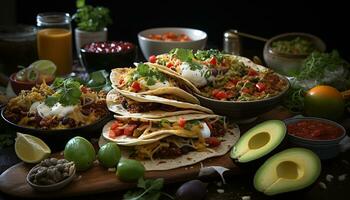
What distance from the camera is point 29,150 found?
238 cm

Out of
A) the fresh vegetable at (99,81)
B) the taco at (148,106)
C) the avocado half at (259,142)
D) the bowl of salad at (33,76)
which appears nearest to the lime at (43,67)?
the bowl of salad at (33,76)

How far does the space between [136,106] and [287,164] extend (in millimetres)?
859

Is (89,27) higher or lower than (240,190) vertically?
higher

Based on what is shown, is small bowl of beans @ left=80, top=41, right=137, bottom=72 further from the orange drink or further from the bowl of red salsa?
the bowl of red salsa

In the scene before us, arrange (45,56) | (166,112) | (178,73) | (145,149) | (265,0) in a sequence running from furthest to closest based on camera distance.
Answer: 1. (265,0)
2. (45,56)
3. (178,73)
4. (166,112)
5. (145,149)

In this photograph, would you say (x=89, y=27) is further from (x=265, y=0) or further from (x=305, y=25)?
(x=305, y=25)

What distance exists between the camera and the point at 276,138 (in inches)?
90.4

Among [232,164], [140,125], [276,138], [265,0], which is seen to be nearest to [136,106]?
[140,125]

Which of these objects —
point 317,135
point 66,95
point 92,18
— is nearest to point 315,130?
point 317,135

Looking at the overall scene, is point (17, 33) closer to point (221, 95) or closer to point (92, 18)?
point (92, 18)

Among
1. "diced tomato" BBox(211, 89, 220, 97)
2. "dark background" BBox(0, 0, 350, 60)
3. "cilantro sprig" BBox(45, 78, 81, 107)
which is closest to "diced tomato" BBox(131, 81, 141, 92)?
"cilantro sprig" BBox(45, 78, 81, 107)

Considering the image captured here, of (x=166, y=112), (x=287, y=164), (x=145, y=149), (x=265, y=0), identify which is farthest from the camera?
(x=265, y=0)

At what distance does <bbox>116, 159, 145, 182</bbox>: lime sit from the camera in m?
2.21

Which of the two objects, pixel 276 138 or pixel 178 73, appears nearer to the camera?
pixel 276 138
